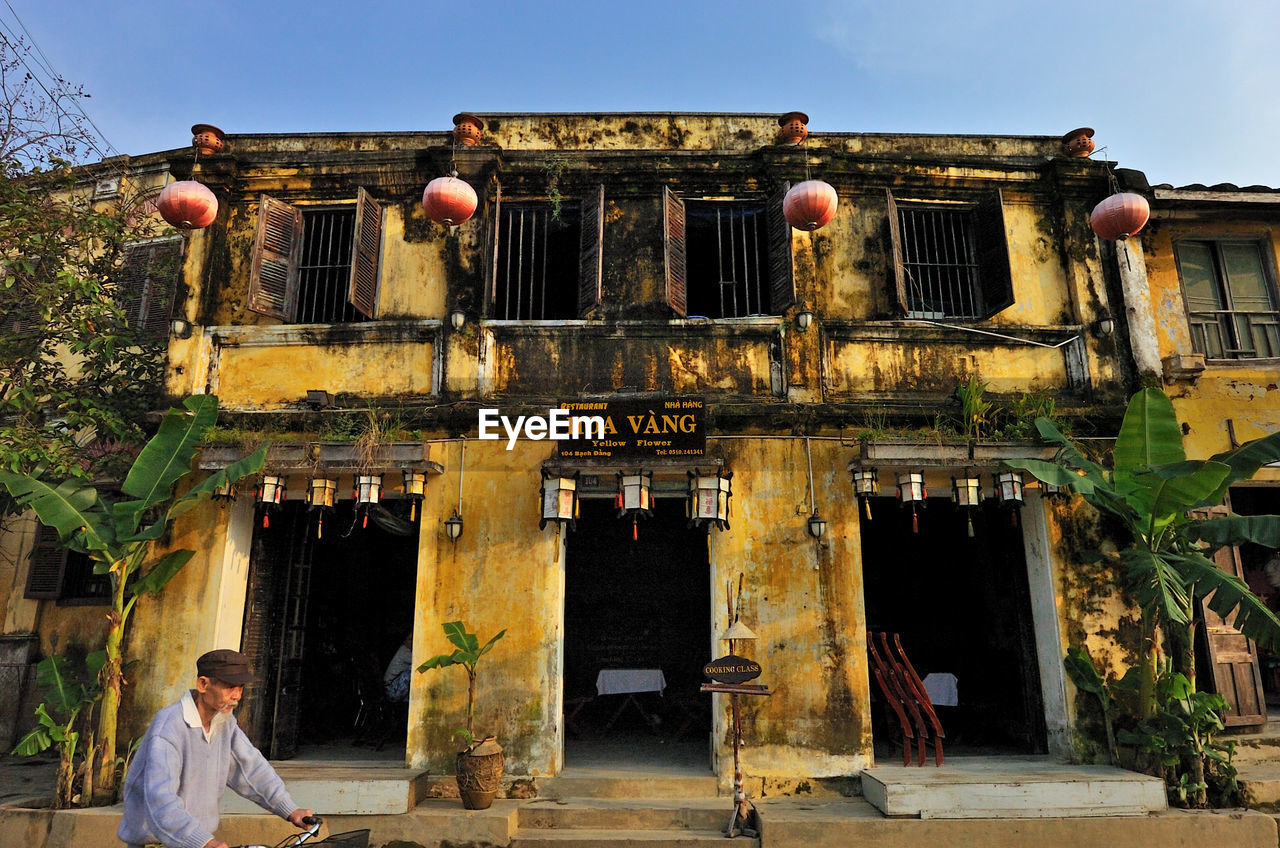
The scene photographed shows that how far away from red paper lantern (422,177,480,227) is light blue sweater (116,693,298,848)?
5.20 metres

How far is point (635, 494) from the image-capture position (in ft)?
26.4

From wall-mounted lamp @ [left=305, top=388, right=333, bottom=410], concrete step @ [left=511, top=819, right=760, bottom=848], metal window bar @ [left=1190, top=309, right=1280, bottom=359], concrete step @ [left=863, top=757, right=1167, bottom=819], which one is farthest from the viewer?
metal window bar @ [left=1190, top=309, right=1280, bottom=359]

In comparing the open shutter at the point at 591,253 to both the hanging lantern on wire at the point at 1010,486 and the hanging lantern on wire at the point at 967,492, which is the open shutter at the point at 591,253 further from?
the hanging lantern on wire at the point at 1010,486

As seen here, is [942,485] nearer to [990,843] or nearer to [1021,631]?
[1021,631]

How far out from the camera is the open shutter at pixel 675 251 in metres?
9.02

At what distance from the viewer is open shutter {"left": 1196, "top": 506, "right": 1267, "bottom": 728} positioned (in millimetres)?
8891

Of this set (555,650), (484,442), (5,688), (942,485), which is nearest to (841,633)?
(942,485)

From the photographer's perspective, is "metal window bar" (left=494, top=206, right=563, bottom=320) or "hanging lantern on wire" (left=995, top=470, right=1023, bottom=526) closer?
"hanging lantern on wire" (left=995, top=470, right=1023, bottom=526)

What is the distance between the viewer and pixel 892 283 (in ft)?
29.8

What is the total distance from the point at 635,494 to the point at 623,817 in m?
3.01

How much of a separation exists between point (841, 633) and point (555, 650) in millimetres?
2948

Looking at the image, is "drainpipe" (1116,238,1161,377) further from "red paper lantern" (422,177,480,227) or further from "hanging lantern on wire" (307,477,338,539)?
"hanging lantern on wire" (307,477,338,539)

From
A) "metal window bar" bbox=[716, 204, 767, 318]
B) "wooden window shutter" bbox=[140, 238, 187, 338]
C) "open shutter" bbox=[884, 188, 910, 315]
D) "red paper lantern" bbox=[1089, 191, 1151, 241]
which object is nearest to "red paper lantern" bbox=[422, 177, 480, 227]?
"metal window bar" bbox=[716, 204, 767, 318]

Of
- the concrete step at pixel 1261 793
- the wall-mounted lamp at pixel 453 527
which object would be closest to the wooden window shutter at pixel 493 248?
the wall-mounted lamp at pixel 453 527
